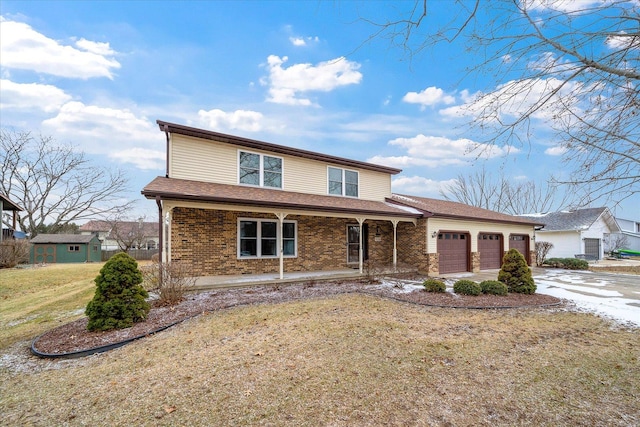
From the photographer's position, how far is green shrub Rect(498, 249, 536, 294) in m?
9.16

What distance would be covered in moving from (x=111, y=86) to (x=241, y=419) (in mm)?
14971

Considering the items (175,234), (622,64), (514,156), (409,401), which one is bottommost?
(409,401)

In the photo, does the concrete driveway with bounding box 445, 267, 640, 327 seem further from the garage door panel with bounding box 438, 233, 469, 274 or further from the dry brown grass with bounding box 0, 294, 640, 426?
the dry brown grass with bounding box 0, 294, 640, 426

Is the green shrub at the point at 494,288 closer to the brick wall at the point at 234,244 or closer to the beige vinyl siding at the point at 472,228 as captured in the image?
the beige vinyl siding at the point at 472,228

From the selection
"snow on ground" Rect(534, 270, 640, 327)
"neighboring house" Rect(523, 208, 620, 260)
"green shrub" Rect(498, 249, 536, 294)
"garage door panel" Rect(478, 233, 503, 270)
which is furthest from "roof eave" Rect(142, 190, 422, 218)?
"neighboring house" Rect(523, 208, 620, 260)

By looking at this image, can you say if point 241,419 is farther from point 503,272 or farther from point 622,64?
point 503,272

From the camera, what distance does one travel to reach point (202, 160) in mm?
11305

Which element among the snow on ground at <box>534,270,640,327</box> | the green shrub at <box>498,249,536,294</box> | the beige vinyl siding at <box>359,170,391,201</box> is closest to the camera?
the snow on ground at <box>534,270,640,327</box>

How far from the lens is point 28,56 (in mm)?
11961

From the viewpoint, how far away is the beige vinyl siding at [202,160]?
10.8 meters

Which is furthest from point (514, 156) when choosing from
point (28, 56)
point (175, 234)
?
point (28, 56)

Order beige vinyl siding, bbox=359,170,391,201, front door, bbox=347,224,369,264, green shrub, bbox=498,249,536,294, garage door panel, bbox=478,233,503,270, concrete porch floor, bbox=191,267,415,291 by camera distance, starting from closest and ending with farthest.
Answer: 1. green shrub, bbox=498,249,536,294
2. concrete porch floor, bbox=191,267,415,291
3. front door, bbox=347,224,369,264
4. beige vinyl siding, bbox=359,170,391,201
5. garage door panel, bbox=478,233,503,270

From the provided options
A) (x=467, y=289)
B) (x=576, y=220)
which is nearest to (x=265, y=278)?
(x=467, y=289)

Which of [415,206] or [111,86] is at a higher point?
[111,86]
